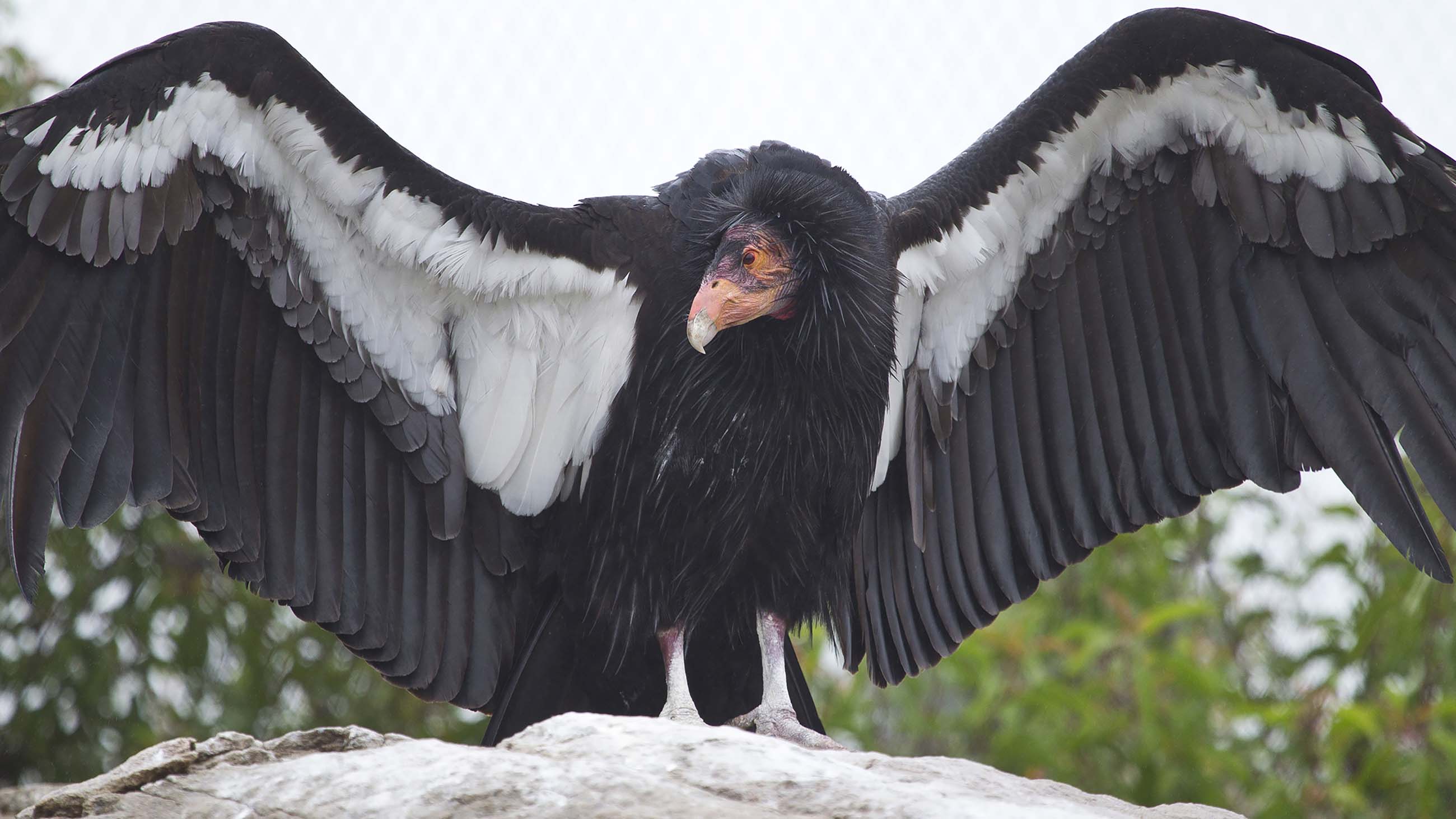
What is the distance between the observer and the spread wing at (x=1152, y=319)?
368cm

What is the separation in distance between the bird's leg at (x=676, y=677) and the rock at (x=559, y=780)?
737mm

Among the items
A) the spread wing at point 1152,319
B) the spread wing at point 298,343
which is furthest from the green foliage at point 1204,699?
the spread wing at point 298,343

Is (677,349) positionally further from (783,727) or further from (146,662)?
(146,662)

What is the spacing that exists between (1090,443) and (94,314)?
8.94 ft

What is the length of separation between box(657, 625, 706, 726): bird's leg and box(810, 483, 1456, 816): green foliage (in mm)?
2426

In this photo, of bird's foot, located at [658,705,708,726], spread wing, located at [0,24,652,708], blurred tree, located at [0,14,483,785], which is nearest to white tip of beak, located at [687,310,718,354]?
spread wing, located at [0,24,652,708]

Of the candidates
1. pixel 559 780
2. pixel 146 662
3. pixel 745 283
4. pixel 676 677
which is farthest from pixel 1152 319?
pixel 146 662

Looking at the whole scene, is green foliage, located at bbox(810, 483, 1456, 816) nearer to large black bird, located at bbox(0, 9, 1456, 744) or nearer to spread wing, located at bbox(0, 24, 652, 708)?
large black bird, located at bbox(0, 9, 1456, 744)

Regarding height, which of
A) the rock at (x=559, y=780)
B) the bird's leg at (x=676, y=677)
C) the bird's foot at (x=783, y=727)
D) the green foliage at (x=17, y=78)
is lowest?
the rock at (x=559, y=780)

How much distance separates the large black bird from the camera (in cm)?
340

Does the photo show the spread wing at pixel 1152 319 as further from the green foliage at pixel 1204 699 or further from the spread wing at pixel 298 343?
the green foliage at pixel 1204 699

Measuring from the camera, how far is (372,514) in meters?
3.82

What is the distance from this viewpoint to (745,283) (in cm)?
364

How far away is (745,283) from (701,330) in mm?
209
